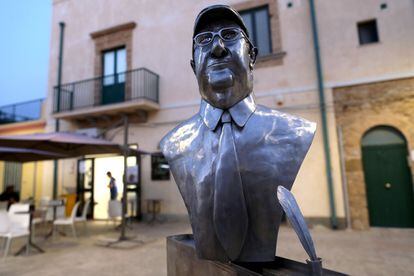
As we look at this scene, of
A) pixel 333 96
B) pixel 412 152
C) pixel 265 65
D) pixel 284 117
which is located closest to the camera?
pixel 284 117

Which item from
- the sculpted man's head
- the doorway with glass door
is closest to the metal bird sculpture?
the sculpted man's head

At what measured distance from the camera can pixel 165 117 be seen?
947cm

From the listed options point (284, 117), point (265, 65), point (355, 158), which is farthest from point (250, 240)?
point (265, 65)

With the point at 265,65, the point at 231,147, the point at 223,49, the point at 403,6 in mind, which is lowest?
the point at 231,147

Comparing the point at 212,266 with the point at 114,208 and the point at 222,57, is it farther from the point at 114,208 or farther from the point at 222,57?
the point at 114,208

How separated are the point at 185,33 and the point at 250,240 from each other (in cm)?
882

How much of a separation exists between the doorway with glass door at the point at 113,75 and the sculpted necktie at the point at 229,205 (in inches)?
364

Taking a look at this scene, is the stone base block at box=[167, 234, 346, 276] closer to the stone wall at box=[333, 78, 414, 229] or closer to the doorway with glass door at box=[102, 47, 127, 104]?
the stone wall at box=[333, 78, 414, 229]

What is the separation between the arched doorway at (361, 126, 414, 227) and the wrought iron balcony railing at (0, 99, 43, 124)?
11413 millimetres

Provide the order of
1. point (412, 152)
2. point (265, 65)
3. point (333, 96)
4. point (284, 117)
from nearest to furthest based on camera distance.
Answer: point (284, 117) → point (412, 152) → point (333, 96) → point (265, 65)

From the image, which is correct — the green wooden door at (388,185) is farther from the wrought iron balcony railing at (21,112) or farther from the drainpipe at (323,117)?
the wrought iron balcony railing at (21,112)

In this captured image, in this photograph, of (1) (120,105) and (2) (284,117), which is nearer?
(2) (284,117)

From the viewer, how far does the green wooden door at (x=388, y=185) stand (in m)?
6.87

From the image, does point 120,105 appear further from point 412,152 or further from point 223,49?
point 223,49
